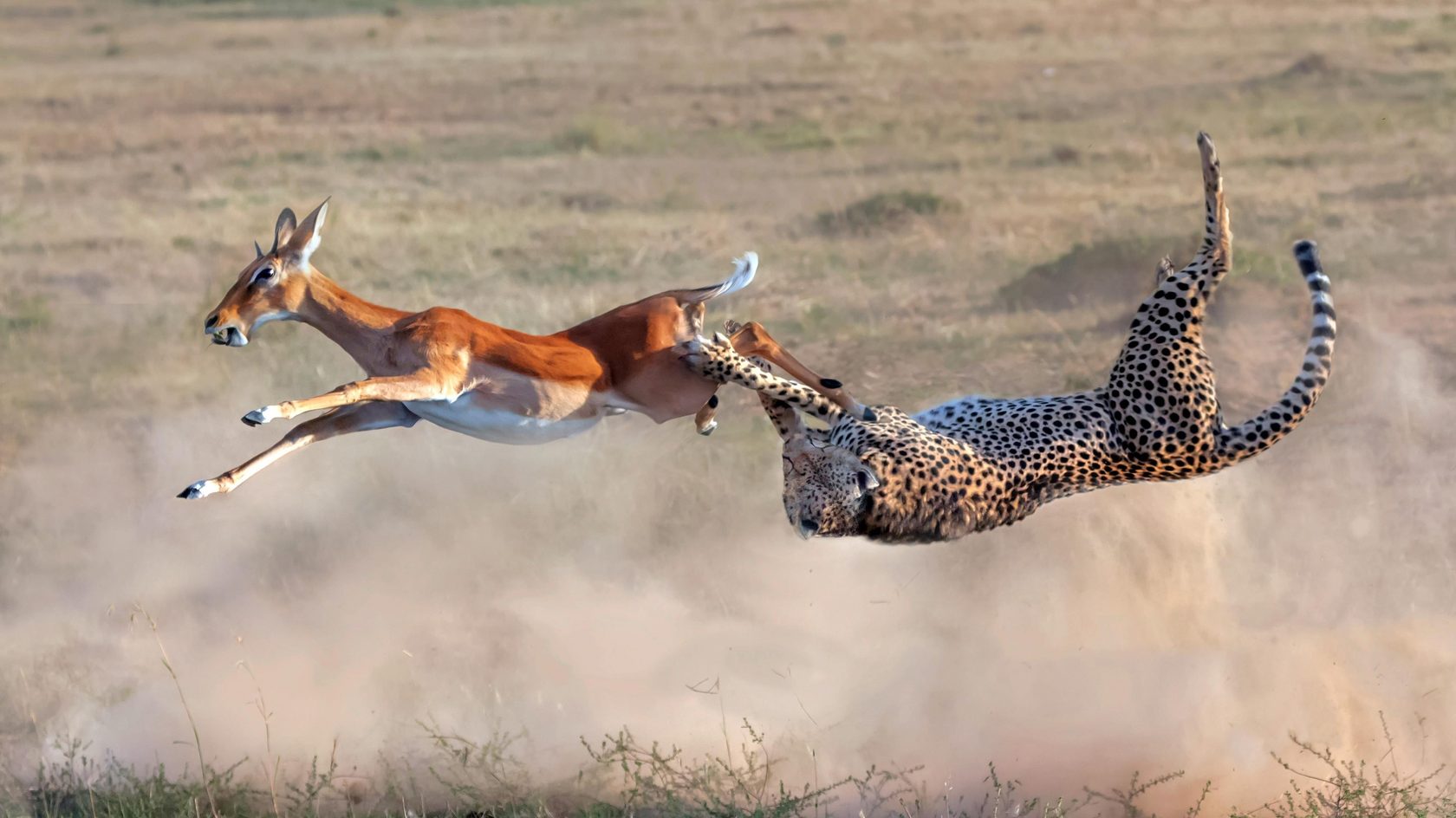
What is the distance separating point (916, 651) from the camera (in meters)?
9.91

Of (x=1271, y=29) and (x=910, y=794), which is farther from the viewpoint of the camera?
(x=1271, y=29)

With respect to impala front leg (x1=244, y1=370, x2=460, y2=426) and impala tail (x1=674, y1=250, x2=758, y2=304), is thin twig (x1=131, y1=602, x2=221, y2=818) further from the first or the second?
impala tail (x1=674, y1=250, x2=758, y2=304)

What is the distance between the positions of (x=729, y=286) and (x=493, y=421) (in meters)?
1.07

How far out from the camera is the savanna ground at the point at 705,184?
13875mm

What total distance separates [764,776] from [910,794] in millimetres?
714

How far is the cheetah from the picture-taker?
24.8 feet

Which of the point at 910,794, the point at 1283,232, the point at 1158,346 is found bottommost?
the point at 910,794

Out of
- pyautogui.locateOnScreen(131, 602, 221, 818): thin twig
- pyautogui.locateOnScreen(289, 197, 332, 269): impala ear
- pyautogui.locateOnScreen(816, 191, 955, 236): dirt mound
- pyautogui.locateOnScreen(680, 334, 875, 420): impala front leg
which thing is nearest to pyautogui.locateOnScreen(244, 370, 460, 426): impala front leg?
pyautogui.locateOnScreen(289, 197, 332, 269): impala ear

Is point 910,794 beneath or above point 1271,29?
beneath

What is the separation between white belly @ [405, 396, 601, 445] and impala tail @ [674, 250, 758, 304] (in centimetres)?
63

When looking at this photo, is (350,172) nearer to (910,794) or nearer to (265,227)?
(265,227)

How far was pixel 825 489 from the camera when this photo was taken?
7.38 metres

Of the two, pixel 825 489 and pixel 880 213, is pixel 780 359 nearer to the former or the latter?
pixel 825 489

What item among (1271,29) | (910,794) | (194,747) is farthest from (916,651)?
(1271,29)
